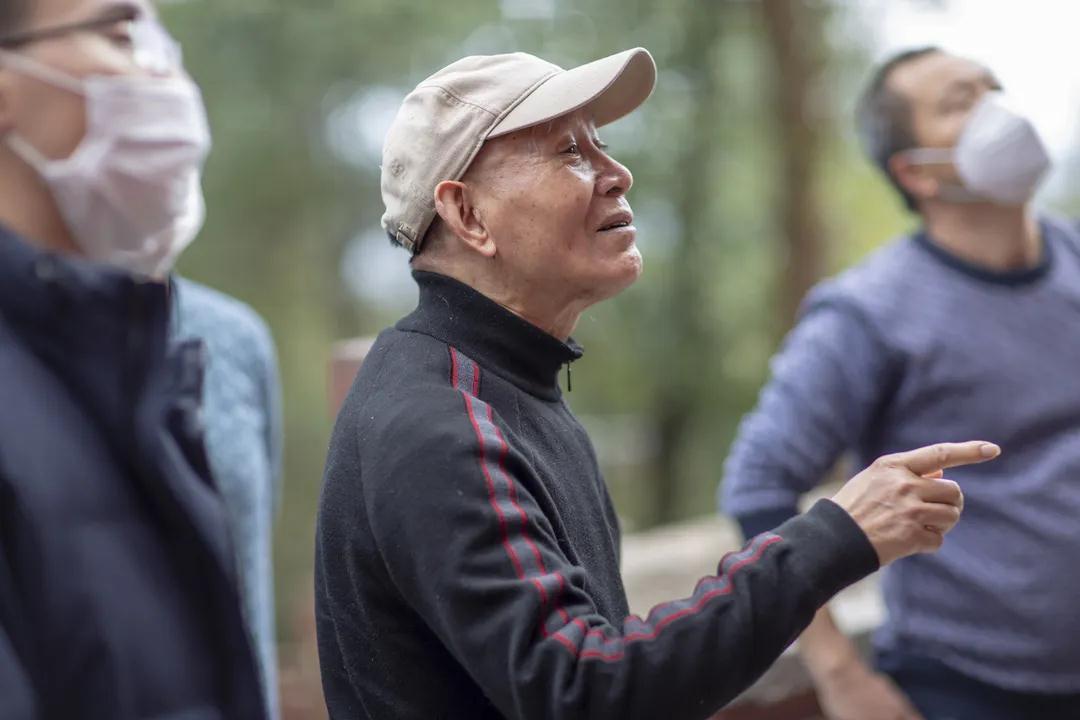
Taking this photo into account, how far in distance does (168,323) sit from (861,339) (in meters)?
1.81

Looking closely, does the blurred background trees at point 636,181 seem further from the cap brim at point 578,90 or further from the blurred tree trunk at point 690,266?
the cap brim at point 578,90

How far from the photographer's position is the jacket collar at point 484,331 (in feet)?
6.24

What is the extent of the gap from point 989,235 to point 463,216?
1723 millimetres

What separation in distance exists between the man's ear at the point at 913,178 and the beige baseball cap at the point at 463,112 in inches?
57.0

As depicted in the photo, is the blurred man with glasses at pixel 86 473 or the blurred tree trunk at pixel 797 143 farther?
the blurred tree trunk at pixel 797 143

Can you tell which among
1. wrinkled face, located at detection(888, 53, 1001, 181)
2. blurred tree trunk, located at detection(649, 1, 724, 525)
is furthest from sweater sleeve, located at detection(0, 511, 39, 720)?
blurred tree trunk, located at detection(649, 1, 724, 525)

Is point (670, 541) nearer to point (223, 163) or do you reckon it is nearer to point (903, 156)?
point (903, 156)

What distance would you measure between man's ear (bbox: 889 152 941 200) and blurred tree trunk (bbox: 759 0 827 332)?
6.21 metres

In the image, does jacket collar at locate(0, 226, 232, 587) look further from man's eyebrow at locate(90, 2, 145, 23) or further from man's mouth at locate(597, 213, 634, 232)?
man's mouth at locate(597, 213, 634, 232)

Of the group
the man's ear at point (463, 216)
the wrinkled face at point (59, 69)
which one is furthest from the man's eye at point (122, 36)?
the man's ear at point (463, 216)

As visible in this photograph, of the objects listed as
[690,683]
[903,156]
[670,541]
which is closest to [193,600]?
[690,683]

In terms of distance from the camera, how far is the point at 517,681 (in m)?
1.53

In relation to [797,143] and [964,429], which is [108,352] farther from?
[797,143]

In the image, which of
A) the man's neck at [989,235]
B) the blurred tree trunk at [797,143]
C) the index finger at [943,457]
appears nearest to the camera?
the index finger at [943,457]
